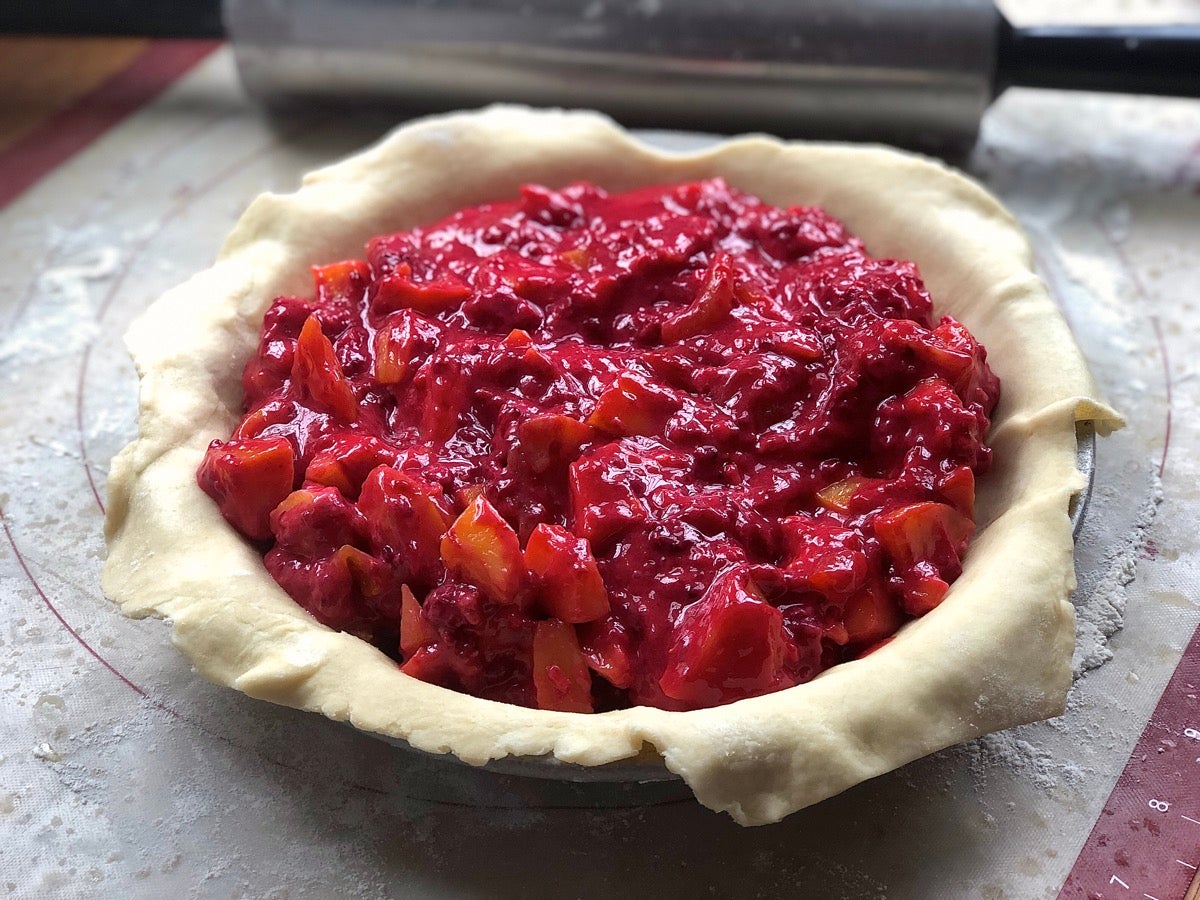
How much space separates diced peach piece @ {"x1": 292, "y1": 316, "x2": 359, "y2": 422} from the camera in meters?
2.02

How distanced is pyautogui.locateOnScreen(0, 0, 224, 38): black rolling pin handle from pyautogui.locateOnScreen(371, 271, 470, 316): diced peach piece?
6.40 feet

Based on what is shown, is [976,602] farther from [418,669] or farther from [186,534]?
[186,534]

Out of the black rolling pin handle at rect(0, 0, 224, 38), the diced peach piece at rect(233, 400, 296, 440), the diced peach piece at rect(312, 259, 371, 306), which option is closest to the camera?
the diced peach piece at rect(233, 400, 296, 440)

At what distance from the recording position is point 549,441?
1852 mm

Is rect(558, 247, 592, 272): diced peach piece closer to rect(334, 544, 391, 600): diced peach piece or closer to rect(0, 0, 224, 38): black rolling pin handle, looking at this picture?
rect(334, 544, 391, 600): diced peach piece

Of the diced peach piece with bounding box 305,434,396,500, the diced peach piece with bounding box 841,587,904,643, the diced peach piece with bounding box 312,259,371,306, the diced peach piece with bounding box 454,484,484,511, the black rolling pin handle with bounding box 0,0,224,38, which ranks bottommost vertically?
the diced peach piece with bounding box 841,587,904,643

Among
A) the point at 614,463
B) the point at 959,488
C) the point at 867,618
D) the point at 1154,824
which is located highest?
the point at 614,463

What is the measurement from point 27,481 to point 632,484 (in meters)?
1.53

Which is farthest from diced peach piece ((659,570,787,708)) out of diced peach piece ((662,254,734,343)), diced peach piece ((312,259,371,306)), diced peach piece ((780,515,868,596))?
diced peach piece ((312,259,371,306))

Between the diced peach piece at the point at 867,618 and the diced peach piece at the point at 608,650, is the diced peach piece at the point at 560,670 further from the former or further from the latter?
the diced peach piece at the point at 867,618

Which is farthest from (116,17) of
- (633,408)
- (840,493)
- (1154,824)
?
(1154,824)

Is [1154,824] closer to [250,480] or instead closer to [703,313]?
[703,313]

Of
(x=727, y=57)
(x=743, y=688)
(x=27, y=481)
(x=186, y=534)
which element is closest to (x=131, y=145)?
(x=27, y=481)

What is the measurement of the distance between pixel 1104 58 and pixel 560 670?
2582mm
